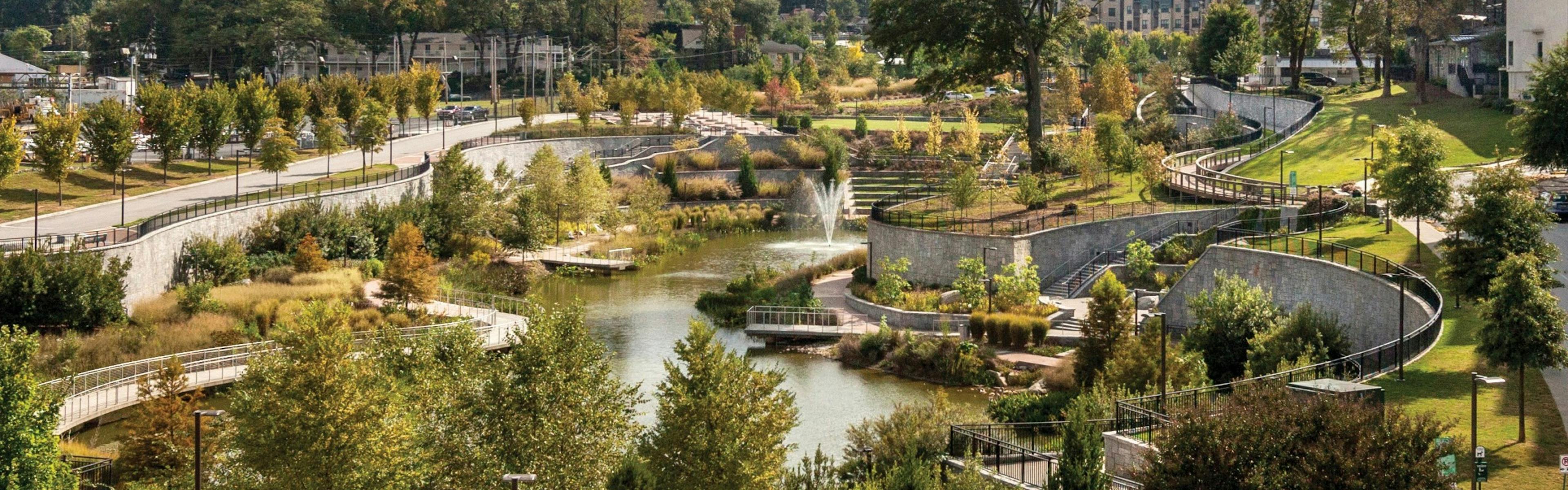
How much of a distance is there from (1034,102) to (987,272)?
47.3 feet

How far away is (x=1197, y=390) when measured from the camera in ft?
95.1

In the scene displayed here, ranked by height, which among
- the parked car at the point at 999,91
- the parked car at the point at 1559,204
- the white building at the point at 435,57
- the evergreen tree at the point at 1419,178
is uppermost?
the white building at the point at 435,57

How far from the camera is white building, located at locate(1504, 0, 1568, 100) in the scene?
6109cm

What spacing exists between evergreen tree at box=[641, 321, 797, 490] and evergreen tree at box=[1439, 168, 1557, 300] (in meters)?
15.2

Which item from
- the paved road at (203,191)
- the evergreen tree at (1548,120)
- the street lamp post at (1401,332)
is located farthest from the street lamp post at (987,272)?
the paved road at (203,191)

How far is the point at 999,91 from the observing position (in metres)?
101

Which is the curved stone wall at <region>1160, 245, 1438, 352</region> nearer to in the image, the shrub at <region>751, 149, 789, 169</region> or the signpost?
the signpost

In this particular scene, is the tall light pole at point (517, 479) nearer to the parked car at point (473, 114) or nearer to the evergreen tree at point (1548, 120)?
the evergreen tree at point (1548, 120)

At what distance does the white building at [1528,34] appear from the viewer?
6109 cm

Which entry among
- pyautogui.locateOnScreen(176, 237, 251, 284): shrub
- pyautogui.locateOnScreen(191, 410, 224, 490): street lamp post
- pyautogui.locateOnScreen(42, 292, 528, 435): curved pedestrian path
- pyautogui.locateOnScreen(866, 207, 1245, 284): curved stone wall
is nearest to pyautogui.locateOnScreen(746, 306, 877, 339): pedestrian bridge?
pyautogui.locateOnScreen(866, 207, 1245, 284): curved stone wall

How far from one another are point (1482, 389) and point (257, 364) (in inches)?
877

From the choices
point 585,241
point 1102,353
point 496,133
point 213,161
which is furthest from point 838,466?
point 496,133

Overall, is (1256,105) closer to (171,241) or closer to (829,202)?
(829,202)

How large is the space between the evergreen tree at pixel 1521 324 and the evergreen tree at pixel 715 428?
39.9ft
